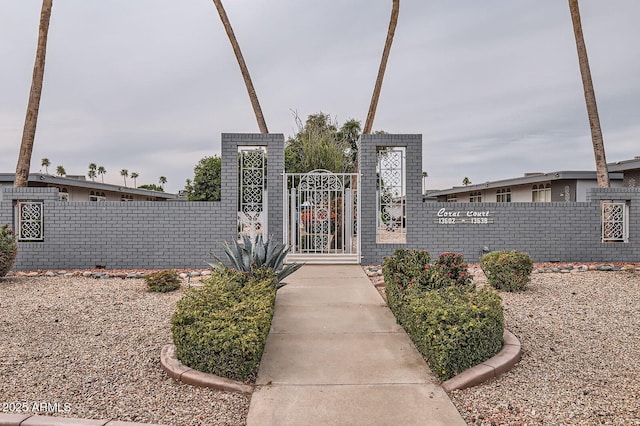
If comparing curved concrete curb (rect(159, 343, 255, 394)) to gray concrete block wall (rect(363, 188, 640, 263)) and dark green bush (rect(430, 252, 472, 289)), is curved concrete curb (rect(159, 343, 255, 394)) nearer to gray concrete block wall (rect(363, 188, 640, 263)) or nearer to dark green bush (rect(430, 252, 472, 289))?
dark green bush (rect(430, 252, 472, 289))

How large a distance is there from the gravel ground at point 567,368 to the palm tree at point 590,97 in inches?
254

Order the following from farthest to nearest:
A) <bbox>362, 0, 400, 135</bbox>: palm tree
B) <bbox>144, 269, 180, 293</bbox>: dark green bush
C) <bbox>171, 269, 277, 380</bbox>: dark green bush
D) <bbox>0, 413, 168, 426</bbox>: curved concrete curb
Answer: <bbox>362, 0, 400, 135</bbox>: palm tree → <bbox>144, 269, 180, 293</bbox>: dark green bush → <bbox>171, 269, 277, 380</bbox>: dark green bush → <bbox>0, 413, 168, 426</bbox>: curved concrete curb

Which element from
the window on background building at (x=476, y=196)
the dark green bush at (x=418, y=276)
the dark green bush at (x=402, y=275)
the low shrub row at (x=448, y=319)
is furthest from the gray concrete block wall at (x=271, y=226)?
the window on background building at (x=476, y=196)

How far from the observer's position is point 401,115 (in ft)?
55.4

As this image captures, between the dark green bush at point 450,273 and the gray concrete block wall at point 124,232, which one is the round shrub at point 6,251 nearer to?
the gray concrete block wall at point 124,232

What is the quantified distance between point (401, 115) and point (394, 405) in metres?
15.1

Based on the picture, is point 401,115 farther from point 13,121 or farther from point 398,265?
point 13,121

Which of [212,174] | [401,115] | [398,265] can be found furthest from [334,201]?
[401,115]

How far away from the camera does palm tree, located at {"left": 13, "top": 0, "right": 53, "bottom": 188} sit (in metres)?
10.2

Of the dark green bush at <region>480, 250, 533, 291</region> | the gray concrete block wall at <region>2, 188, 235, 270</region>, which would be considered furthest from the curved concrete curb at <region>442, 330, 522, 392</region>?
the gray concrete block wall at <region>2, 188, 235, 270</region>

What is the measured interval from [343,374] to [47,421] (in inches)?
85.8

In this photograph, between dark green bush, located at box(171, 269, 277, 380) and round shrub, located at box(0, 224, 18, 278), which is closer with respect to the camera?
dark green bush, located at box(171, 269, 277, 380)

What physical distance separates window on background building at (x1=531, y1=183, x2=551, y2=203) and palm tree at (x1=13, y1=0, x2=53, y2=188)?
22.1 metres

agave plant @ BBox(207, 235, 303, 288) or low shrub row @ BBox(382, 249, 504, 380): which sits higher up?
agave plant @ BBox(207, 235, 303, 288)
